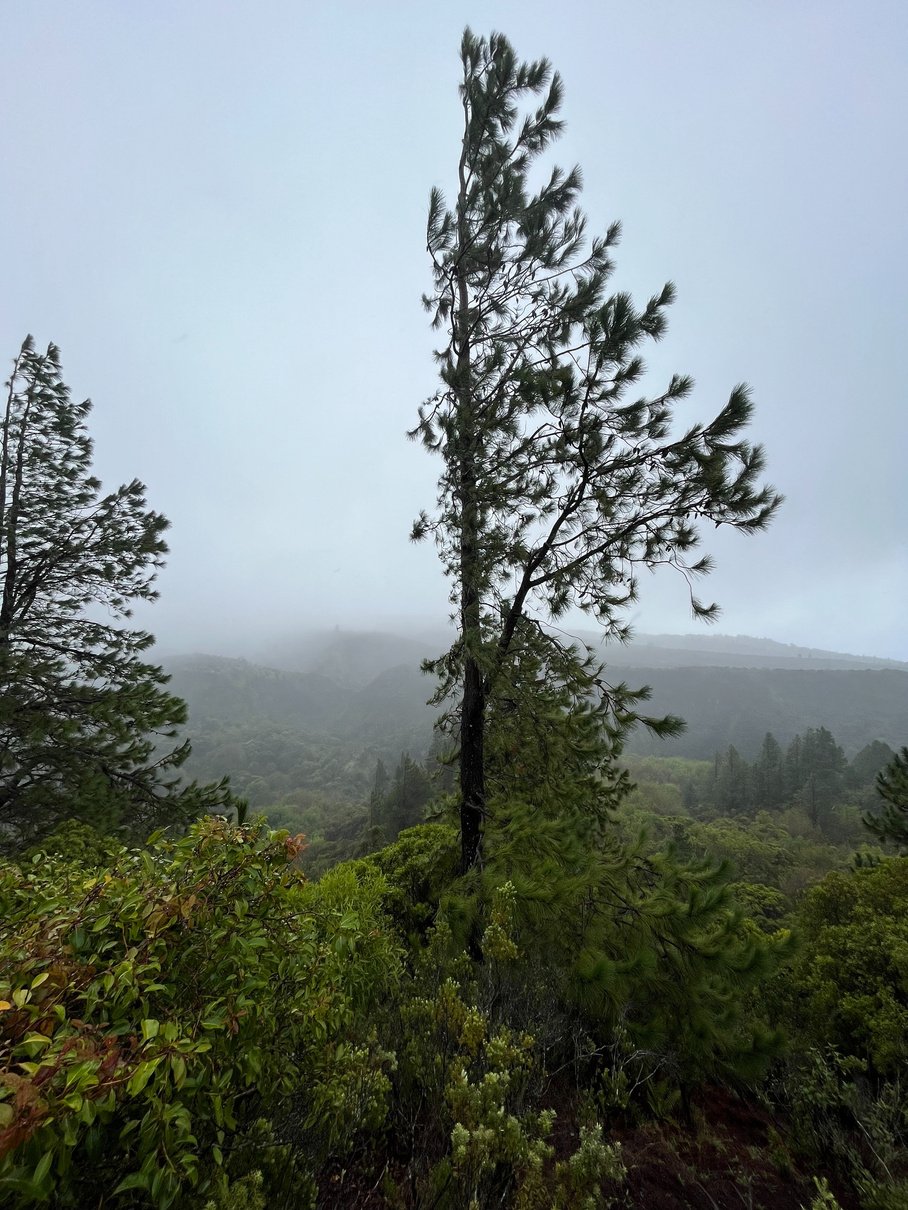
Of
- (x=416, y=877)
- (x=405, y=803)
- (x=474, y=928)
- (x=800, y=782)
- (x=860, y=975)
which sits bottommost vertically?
(x=800, y=782)

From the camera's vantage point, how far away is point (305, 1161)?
8.25ft

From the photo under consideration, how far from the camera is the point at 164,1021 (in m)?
1.86

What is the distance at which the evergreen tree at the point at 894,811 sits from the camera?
11883mm

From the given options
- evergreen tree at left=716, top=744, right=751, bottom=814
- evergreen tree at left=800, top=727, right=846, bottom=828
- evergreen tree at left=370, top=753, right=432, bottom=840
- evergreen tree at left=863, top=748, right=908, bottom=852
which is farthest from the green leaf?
evergreen tree at left=716, top=744, right=751, bottom=814

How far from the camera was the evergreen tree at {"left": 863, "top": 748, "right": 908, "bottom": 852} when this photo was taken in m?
11.9

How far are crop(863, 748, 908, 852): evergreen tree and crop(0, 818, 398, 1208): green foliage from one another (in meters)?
15.8

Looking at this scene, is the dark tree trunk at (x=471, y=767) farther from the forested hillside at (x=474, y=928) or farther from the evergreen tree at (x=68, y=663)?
the evergreen tree at (x=68, y=663)

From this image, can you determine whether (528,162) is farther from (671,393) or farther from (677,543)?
(677,543)

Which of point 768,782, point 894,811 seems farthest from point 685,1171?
point 768,782

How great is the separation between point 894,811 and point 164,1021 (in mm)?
18193

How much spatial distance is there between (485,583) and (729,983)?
Answer: 4102mm

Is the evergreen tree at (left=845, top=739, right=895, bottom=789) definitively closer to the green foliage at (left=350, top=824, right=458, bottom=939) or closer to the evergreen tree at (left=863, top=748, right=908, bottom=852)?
the evergreen tree at (left=863, top=748, right=908, bottom=852)

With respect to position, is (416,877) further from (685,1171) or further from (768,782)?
(768,782)

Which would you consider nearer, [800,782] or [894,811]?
[894,811]
